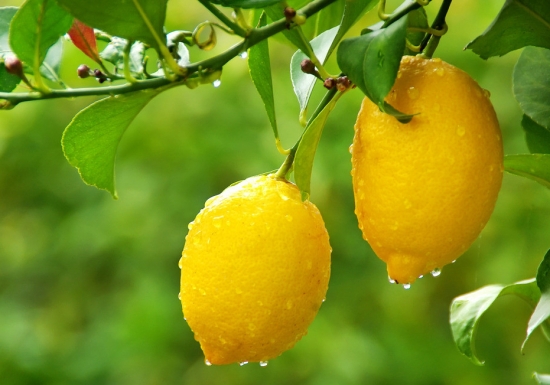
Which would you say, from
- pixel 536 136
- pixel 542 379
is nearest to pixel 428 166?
pixel 536 136

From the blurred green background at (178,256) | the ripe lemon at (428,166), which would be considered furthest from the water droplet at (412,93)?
the blurred green background at (178,256)

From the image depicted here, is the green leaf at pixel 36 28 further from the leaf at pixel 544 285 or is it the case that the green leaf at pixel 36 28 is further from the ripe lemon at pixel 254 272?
the leaf at pixel 544 285

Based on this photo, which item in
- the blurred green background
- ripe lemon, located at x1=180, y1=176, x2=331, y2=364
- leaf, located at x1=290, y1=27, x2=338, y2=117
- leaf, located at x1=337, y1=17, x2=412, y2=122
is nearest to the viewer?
leaf, located at x1=337, y1=17, x2=412, y2=122

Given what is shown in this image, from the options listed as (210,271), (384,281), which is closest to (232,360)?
(210,271)

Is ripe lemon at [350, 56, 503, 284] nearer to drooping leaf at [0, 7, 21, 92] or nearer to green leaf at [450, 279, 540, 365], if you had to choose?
green leaf at [450, 279, 540, 365]

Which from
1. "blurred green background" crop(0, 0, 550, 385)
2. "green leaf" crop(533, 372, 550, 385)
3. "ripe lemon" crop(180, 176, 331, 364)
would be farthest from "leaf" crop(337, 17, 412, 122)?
"blurred green background" crop(0, 0, 550, 385)

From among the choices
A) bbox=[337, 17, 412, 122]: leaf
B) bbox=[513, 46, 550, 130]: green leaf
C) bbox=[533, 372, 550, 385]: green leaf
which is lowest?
bbox=[533, 372, 550, 385]: green leaf

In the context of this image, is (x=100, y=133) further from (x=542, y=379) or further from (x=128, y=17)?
(x=542, y=379)

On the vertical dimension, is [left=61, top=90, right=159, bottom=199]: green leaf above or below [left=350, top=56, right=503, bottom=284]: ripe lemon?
above
